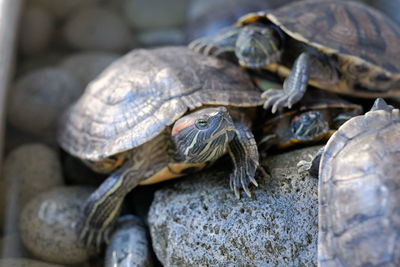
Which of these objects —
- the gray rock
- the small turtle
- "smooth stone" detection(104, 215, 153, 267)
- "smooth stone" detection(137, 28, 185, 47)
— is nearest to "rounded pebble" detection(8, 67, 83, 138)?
"smooth stone" detection(137, 28, 185, 47)

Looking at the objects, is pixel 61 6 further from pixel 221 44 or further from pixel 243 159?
pixel 243 159

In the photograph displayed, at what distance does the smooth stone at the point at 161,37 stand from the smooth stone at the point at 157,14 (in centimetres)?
9

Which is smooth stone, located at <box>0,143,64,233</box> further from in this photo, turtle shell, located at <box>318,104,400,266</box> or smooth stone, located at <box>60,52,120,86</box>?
turtle shell, located at <box>318,104,400,266</box>

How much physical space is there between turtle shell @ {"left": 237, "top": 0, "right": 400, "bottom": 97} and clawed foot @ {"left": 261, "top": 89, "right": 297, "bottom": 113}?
0.74 feet

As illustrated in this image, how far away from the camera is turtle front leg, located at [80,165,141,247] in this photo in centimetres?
256

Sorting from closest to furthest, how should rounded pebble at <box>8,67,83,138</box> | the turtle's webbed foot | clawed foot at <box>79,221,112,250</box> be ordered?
the turtle's webbed foot, clawed foot at <box>79,221,112,250</box>, rounded pebble at <box>8,67,83,138</box>

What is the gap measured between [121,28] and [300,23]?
2.03 metres

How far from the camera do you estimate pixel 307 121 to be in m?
2.57

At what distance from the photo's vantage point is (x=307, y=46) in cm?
275

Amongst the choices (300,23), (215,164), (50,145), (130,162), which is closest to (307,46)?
(300,23)

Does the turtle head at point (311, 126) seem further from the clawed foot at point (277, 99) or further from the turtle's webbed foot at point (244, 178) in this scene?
the turtle's webbed foot at point (244, 178)

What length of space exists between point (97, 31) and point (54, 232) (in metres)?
2.12

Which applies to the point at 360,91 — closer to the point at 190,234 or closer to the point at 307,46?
the point at 307,46

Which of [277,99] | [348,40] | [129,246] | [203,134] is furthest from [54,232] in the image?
[348,40]
